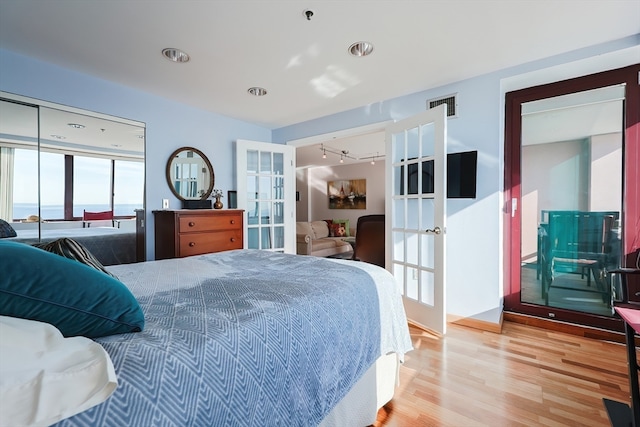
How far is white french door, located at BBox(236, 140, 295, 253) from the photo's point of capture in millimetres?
3713

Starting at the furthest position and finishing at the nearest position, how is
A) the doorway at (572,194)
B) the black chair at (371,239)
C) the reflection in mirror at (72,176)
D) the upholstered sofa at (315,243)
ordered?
the upholstered sofa at (315,243)
the black chair at (371,239)
the doorway at (572,194)
the reflection in mirror at (72,176)

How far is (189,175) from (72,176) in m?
1.08

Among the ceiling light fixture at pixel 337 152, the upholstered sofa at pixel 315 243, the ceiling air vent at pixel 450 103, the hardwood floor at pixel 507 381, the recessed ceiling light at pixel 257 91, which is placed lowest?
the hardwood floor at pixel 507 381

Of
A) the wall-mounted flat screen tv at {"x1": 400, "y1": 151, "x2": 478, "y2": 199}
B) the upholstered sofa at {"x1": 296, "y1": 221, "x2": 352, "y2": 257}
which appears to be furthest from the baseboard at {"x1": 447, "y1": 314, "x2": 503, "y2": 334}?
the upholstered sofa at {"x1": 296, "y1": 221, "x2": 352, "y2": 257}

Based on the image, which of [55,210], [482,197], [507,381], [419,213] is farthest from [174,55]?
[507,381]

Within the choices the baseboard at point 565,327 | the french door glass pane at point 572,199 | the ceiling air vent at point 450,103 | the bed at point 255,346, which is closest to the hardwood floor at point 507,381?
the baseboard at point 565,327

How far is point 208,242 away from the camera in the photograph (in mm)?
3020

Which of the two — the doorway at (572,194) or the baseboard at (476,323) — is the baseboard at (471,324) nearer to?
the baseboard at (476,323)

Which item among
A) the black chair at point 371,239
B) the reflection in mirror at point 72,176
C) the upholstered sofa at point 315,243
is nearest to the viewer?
the reflection in mirror at point 72,176

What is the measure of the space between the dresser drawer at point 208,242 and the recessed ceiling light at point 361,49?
221cm

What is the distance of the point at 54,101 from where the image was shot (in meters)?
2.42

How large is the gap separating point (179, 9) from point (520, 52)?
8.16 ft

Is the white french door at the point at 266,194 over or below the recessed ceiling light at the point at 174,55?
below

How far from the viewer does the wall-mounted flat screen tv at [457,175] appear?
2654 millimetres
